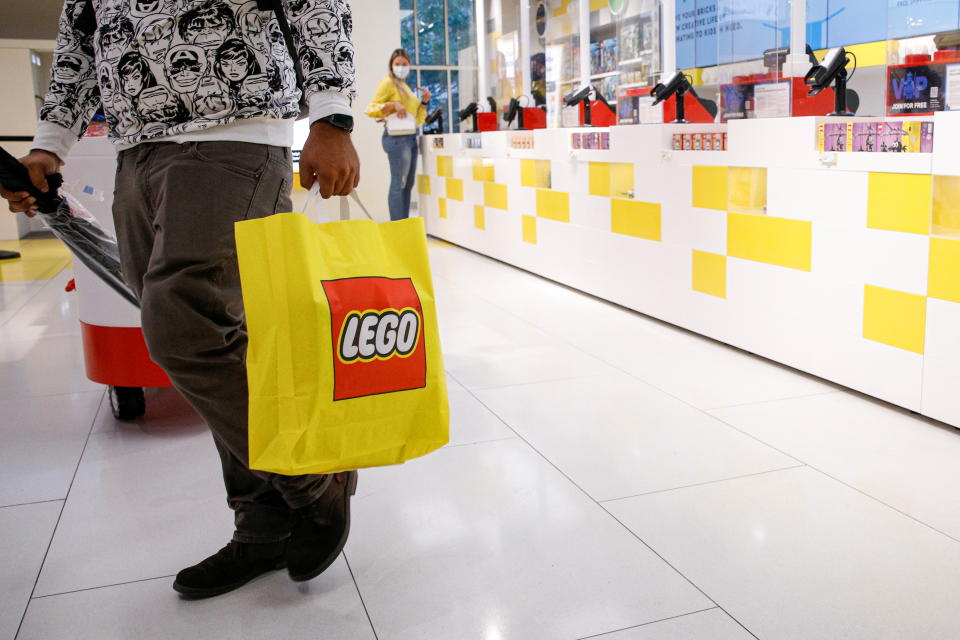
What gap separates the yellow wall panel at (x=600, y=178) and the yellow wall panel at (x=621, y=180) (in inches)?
1.3

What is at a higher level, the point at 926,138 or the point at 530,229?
the point at 926,138

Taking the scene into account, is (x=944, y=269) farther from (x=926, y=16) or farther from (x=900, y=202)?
(x=926, y=16)

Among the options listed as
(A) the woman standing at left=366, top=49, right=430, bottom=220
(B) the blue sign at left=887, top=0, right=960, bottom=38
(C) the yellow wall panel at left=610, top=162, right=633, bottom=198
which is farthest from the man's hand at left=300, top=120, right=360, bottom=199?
(A) the woman standing at left=366, top=49, right=430, bottom=220

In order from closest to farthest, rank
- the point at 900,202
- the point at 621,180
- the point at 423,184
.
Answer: the point at 900,202 → the point at 621,180 → the point at 423,184

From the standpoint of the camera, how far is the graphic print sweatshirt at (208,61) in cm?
130

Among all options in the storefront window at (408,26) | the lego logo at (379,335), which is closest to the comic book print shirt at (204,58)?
the lego logo at (379,335)

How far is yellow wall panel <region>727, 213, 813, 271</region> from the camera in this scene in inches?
A: 107

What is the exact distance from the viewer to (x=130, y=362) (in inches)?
95.9

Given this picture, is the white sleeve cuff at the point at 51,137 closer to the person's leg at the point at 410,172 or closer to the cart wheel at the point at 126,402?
the cart wheel at the point at 126,402

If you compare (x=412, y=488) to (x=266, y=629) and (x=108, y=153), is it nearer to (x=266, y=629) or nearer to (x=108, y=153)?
(x=266, y=629)

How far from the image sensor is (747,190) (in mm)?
3023

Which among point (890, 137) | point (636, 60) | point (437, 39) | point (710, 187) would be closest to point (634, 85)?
point (636, 60)

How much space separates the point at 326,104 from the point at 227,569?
78cm

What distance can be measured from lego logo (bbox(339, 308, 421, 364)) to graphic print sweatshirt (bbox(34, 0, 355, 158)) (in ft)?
1.02
